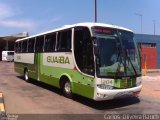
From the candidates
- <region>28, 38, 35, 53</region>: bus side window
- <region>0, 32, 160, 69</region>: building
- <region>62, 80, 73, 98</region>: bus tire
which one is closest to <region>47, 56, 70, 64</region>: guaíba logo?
<region>62, 80, 73, 98</region>: bus tire

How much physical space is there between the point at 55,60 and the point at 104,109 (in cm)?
417

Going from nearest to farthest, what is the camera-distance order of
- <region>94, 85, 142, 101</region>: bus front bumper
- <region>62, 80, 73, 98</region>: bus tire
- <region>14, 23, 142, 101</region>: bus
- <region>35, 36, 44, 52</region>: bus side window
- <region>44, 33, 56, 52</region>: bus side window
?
<region>94, 85, 142, 101</region>: bus front bumper < <region>14, 23, 142, 101</region>: bus < <region>62, 80, 73, 98</region>: bus tire < <region>44, 33, 56, 52</region>: bus side window < <region>35, 36, 44, 52</region>: bus side window

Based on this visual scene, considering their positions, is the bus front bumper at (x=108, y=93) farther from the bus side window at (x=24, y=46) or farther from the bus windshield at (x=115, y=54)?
the bus side window at (x=24, y=46)

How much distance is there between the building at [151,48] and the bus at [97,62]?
23535mm

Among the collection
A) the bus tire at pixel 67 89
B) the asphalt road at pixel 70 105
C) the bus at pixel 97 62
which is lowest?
the asphalt road at pixel 70 105

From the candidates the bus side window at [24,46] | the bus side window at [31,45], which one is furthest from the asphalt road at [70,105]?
the bus side window at [24,46]

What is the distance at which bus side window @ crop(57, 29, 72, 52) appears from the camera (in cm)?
1317

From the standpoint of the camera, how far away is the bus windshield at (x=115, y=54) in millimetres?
11055

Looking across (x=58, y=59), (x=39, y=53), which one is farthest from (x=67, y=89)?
(x=39, y=53)

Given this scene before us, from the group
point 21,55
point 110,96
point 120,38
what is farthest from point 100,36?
point 21,55

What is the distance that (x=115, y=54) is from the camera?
11492mm

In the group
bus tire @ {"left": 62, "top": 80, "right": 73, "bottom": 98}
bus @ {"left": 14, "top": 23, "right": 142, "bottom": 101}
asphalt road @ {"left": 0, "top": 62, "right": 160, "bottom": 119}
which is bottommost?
asphalt road @ {"left": 0, "top": 62, "right": 160, "bottom": 119}

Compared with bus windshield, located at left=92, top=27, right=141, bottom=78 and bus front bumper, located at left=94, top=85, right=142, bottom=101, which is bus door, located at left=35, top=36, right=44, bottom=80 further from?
bus front bumper, located at left=94, top=85, right=142, bottom=101

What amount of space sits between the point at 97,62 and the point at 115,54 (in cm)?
89
